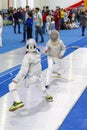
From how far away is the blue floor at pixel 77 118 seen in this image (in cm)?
604

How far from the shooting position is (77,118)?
21.4 ft

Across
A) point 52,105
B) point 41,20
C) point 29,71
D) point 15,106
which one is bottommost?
point 52,105

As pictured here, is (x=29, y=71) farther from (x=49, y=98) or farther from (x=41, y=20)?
(x=41, y=20)

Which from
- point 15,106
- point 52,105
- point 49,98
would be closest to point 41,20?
point 49,98

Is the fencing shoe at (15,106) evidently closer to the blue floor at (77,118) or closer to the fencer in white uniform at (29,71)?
the fencer in white uniform at (29,71)

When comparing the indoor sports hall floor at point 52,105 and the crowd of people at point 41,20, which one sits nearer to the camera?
the indoor sports hall floor at point 52,105

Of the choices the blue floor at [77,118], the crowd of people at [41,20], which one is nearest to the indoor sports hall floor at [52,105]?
the blue floor at [77,118]

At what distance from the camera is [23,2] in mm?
41750

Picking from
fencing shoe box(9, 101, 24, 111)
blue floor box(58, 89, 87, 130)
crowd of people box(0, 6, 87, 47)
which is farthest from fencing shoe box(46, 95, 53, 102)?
crowd of people box(0, 6, 87, 47)

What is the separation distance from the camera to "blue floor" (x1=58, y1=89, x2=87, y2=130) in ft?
19.8

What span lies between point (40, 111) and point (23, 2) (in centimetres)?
3580

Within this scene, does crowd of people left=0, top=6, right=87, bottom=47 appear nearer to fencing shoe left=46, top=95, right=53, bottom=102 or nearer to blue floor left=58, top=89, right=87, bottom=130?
fencing shoe left=46, top=95, right=53, bottom=102

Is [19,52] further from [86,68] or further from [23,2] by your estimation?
[23,2]

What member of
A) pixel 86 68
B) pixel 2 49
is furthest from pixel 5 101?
pixel 2 49
